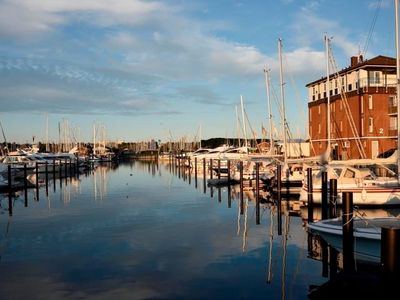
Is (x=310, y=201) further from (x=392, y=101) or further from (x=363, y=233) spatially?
(x=392, y=101)

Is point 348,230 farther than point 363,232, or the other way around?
point 363,232

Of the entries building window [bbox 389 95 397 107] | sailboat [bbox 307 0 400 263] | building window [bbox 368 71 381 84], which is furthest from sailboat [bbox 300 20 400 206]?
building window [bbox 368 71 381 84]

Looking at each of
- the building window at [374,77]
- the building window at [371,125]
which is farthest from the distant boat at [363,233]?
the building window at [374,77]

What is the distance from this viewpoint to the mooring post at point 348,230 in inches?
681

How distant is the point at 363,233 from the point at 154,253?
9.37 m

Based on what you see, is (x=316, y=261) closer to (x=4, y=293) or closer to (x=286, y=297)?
(x=286, y=297)

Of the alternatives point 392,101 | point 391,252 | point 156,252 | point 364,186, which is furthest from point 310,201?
point 392,101

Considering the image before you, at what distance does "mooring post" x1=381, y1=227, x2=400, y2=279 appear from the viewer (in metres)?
11.1

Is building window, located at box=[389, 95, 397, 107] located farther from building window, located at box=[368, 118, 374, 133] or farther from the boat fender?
the boat fender

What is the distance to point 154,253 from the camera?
22.1 m

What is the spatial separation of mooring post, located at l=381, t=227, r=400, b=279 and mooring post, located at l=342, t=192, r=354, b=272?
239 inches

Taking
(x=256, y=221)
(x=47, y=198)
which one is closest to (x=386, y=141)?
(x=256, y=221)

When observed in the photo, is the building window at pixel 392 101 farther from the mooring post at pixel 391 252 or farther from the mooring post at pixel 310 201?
the mooring post at pixel 391 252

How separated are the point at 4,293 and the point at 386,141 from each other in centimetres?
5473
